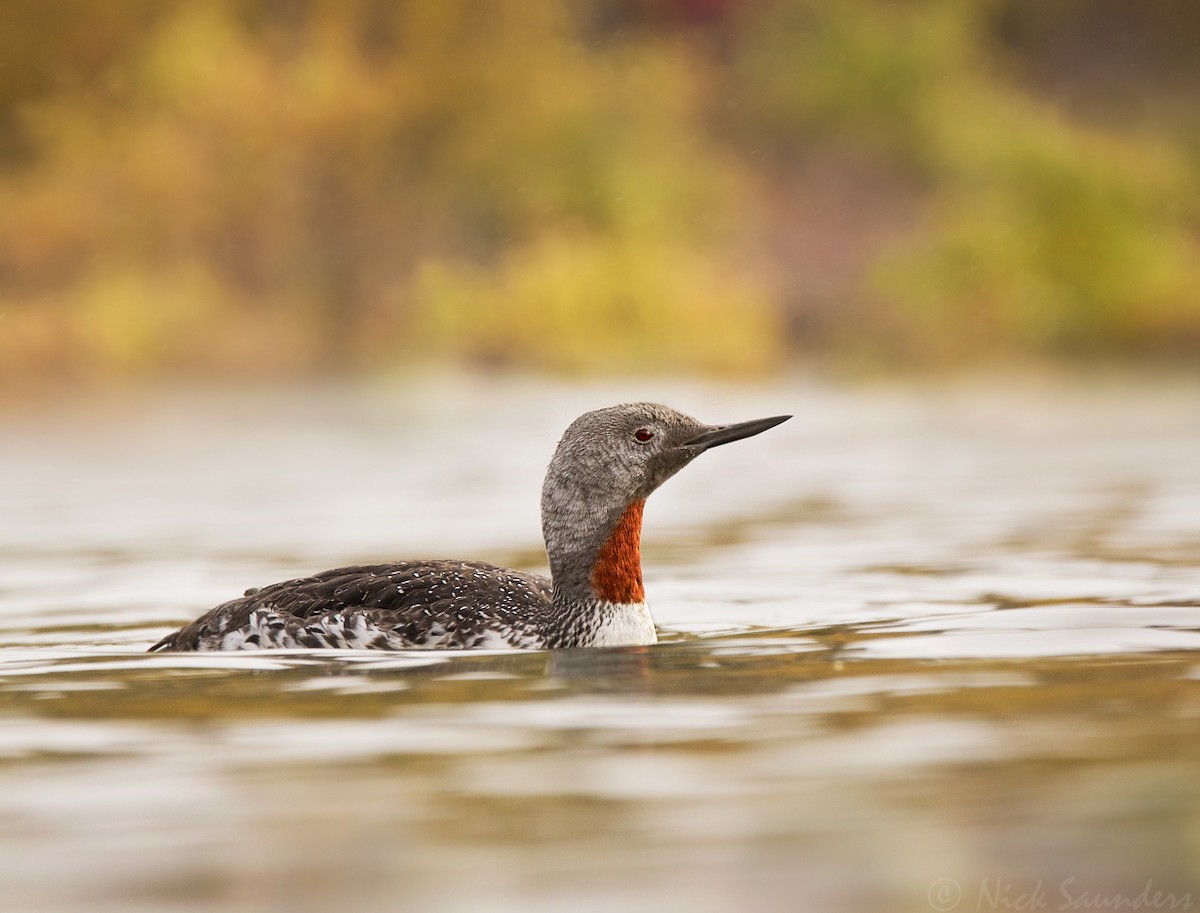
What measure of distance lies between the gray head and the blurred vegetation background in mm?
20417

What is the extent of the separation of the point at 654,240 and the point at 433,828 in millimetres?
28177

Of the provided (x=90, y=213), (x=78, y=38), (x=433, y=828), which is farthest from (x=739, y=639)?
(x=78, y=38)

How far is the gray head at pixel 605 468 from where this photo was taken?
7.51m

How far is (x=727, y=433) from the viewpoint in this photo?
298 inches

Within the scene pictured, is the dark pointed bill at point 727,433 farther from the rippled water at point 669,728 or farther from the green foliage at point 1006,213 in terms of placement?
the green foliage at point 1006,213

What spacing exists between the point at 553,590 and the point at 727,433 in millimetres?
774

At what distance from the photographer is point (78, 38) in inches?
1443

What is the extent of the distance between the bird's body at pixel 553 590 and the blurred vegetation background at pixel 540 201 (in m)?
20.4

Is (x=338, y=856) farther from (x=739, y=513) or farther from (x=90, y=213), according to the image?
(x=90, y=213)
